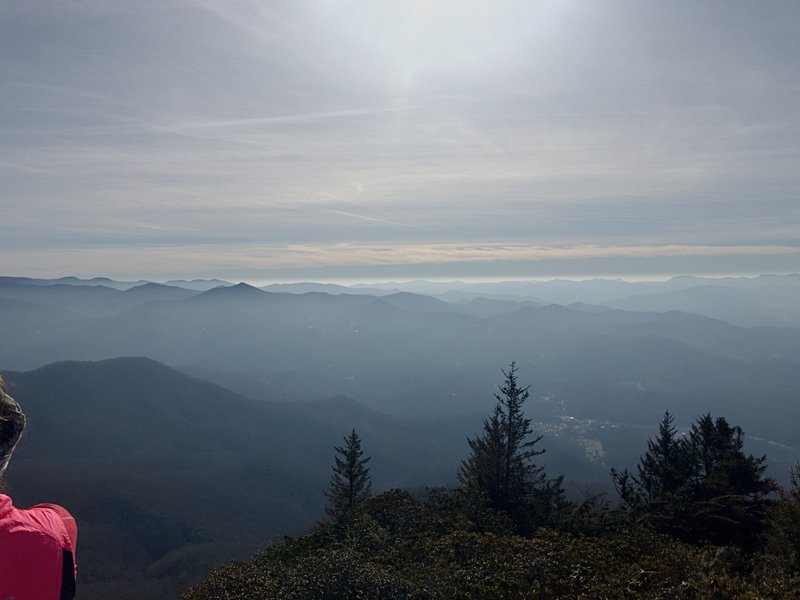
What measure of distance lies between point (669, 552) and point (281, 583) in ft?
36.5

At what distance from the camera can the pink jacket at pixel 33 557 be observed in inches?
114

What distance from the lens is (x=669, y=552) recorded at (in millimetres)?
13766

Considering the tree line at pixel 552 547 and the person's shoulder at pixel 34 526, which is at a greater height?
the person's shoulder at pixel 34 526

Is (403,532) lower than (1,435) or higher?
lower

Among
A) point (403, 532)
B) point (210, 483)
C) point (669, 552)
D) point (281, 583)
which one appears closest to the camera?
point (669, 552)

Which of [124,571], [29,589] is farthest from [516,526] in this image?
[124,571]

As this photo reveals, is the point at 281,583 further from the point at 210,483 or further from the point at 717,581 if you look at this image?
the point at 210,483

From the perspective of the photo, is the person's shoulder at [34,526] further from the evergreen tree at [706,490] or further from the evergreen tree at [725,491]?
the evergreen tree at [725,491]

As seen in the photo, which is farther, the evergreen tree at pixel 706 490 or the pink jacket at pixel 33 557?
the evergreen tree at pixel 706 490

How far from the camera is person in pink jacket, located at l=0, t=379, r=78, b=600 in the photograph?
2898mm

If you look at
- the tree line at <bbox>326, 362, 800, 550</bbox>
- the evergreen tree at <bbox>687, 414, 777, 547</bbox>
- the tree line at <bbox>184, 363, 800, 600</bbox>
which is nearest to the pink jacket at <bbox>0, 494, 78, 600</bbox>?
the tree line at <bbox>184, 363, 800, 600</bbox>

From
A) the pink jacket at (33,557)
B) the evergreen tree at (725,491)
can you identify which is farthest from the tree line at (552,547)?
the pink jacket at (33,557)

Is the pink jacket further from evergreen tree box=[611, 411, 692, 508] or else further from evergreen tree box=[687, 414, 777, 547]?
evergreen tree box=[611, 411, 692, 508]

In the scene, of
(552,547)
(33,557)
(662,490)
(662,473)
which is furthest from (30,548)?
(662,473)
